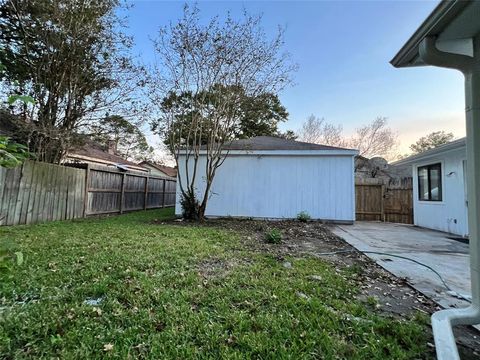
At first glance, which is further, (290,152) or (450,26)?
(290,152)

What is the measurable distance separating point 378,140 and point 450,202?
16638 millimetres

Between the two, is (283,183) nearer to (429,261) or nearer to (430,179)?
(430,179)

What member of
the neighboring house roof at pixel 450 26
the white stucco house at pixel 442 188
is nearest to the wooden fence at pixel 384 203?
the white stucco house at pixel 442 188

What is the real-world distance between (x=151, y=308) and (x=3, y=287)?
1503mm

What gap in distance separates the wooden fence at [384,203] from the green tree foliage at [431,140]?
581 inches

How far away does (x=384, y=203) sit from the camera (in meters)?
10.8

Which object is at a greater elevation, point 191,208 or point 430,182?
point 430,182

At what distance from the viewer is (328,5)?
6.82 m

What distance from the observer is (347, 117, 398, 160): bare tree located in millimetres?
21938

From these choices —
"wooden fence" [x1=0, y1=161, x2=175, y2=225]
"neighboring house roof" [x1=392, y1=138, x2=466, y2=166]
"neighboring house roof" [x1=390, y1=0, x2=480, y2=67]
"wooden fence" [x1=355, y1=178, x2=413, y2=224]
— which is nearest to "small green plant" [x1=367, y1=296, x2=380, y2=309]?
"neighboring house roof" [x1=390, y1=0, x2=480, y2=67]

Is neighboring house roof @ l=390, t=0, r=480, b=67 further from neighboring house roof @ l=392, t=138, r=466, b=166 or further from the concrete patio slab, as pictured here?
neighboring house roof @ l=392, t=138, r=466, b=166

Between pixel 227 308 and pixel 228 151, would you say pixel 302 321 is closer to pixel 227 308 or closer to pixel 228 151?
pixel 227 308

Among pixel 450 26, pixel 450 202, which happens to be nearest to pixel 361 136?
pixel 450 202

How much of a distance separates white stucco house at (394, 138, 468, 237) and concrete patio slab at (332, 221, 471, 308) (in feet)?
3.08
